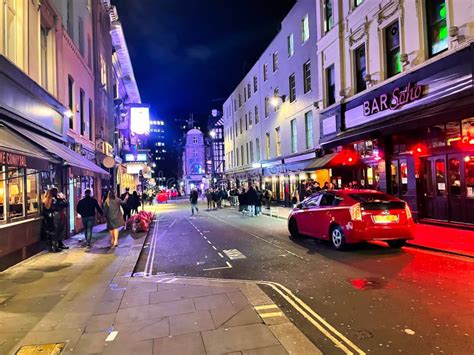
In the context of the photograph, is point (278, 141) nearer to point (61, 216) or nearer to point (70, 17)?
point (70, 17)

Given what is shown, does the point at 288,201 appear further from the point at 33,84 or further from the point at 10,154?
the point at 10,154

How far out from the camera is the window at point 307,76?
23.8m

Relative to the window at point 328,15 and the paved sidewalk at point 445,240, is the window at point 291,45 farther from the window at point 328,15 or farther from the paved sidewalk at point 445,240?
the paved sidewalk at point 445,240

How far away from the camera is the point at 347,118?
18.5 meters

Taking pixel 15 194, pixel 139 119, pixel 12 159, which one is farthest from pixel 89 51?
pixel 139 119

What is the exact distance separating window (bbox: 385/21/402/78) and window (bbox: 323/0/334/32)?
5055 mm

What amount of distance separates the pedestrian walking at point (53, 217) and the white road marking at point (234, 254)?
4718mm

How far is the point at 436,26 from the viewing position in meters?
13.0

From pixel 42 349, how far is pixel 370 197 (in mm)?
8005

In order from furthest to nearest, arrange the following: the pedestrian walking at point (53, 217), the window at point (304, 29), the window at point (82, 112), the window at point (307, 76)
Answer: the window at point (307, 76) < the window at point (304, 29) < the window at point (82, 112) < the pedestrian walking at point (53, 217)

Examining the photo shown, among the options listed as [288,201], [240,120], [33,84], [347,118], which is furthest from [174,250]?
[240,120]

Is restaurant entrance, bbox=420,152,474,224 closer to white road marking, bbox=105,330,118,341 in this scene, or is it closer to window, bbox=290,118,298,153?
white road marking, bbox=105,330,118,341

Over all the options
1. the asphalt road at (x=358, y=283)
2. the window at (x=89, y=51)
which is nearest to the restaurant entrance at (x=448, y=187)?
the asphalt road at (x=358, y=283)

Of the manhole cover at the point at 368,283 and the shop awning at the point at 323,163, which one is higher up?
the shop awning at the point at 323,163
